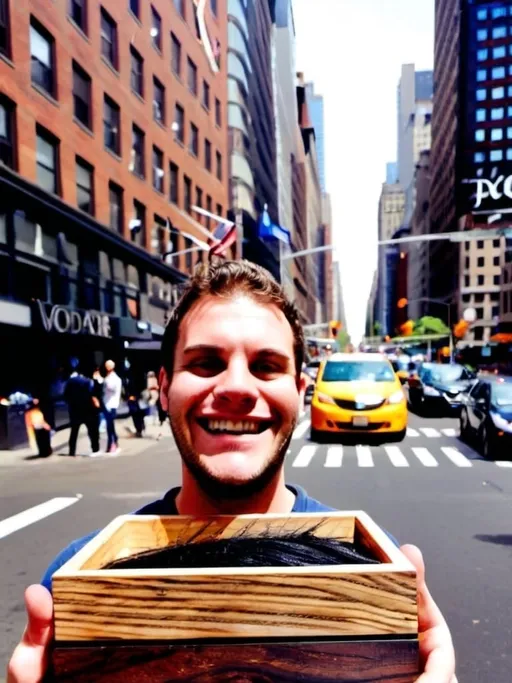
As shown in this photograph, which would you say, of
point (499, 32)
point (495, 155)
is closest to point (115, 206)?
point (499, 32)

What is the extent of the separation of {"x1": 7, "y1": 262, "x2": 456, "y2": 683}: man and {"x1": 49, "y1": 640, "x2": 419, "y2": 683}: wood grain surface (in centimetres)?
51

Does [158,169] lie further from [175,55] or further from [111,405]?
[111,405]

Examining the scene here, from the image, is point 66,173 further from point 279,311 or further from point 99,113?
point 279,311

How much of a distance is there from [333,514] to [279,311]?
60 centimetres

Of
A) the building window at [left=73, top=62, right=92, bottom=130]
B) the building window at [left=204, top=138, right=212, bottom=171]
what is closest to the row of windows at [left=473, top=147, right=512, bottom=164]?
the building window at [left=204, top=138, right=212, bottom=171]

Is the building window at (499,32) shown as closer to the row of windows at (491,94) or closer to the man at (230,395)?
the row of windows at (491,94)

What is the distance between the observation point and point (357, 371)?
1446cm

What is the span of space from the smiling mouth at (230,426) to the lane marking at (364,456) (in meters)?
9.97

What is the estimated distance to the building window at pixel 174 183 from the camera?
29797 mm

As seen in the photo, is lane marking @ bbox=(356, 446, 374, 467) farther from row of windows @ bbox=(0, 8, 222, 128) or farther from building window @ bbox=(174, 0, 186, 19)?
building window @ bbox=(174, 0, 186, 19)

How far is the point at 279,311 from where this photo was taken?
5.74 ft

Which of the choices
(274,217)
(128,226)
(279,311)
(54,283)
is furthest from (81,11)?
(274,217)

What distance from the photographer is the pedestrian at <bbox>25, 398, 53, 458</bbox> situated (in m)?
12.6

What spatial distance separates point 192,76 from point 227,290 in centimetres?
3443
